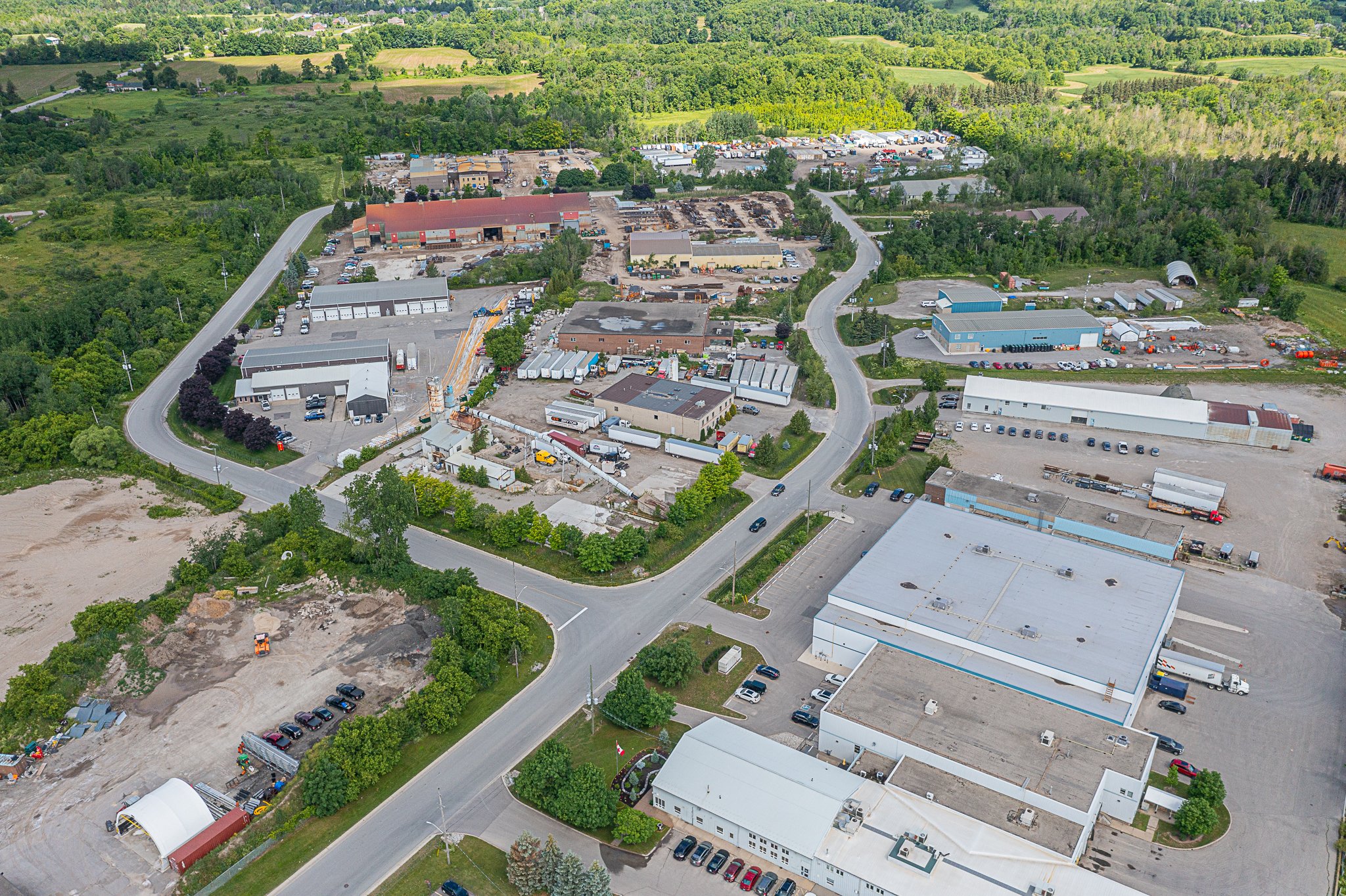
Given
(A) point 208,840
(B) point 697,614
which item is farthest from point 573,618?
(A) point 208,840

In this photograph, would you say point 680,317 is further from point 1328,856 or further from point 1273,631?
point 1328,856

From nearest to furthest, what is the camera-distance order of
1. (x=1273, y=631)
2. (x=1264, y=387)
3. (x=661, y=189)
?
(x=1273, y=631) < (x=1264, y=387) < (x=661, y=189)

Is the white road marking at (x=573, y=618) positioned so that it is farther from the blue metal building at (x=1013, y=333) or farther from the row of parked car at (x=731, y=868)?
the blue metal building at (x=1013, y=333)

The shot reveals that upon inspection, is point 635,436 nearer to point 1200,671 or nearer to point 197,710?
point 197,710

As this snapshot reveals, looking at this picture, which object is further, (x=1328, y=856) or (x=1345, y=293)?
(x=1345, y=293)

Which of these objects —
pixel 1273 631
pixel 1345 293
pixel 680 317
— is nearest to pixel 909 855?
pixel 1273 631

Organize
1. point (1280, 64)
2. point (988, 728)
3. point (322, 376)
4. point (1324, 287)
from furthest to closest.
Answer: point (1280, 64) → point (1324, 287) → point (322, 376) → point (988, 728)

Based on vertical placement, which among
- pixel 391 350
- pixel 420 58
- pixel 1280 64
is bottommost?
pixel 391 350
